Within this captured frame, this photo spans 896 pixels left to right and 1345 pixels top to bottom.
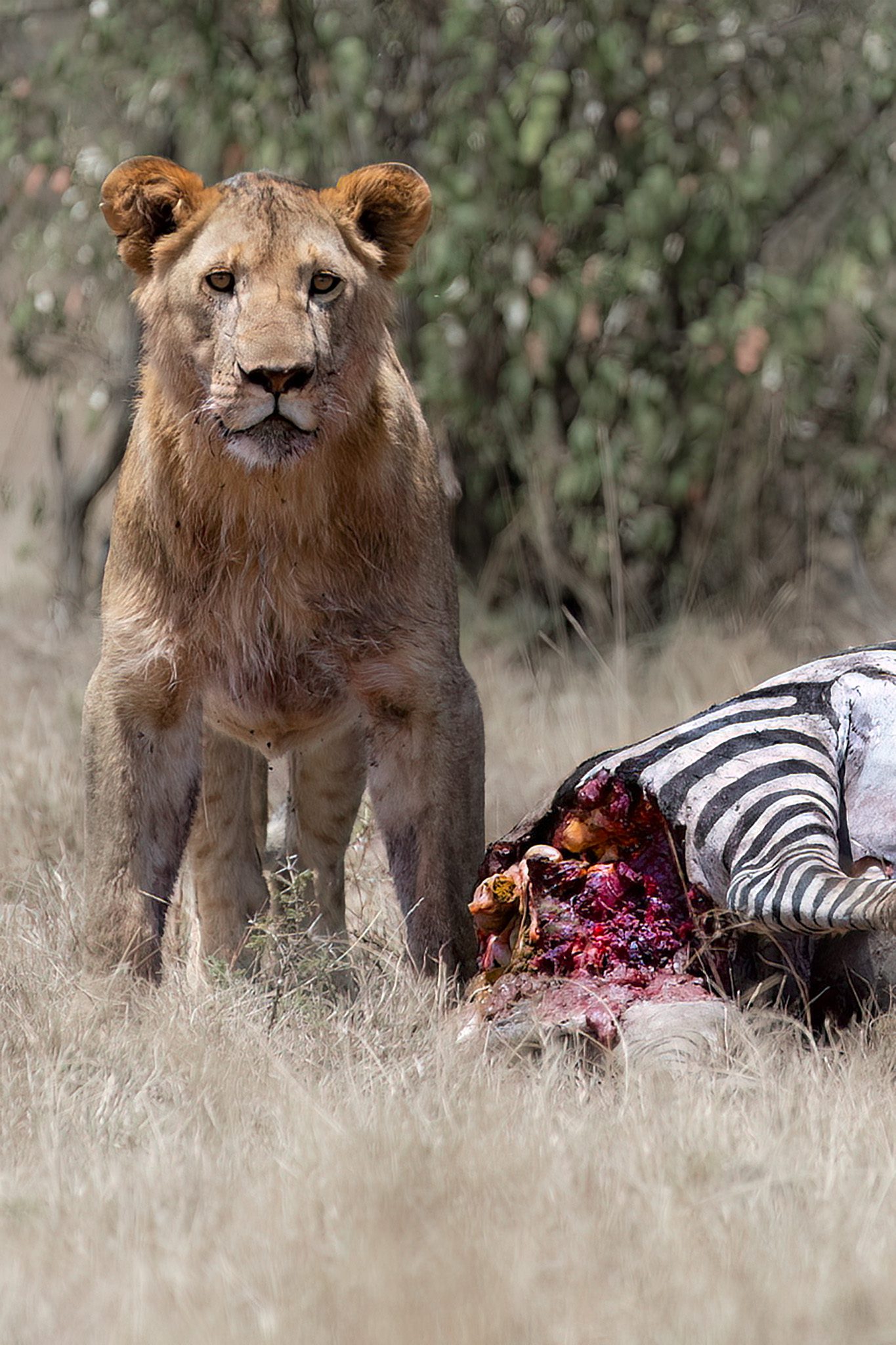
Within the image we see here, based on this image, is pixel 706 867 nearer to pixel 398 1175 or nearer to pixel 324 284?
pixel 398 1175

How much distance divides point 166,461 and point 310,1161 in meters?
1.62

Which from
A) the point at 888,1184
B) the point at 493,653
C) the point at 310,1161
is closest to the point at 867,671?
the point at 888,1184

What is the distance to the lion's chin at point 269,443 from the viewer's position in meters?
3.36

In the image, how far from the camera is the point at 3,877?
452 centimetres

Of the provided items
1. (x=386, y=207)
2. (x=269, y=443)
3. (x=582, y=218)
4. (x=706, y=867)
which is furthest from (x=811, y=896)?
(x=582, y=218)

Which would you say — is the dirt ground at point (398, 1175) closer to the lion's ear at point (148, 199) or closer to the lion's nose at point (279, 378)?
the lion's nose at point (279, 378)

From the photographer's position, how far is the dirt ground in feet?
6.76

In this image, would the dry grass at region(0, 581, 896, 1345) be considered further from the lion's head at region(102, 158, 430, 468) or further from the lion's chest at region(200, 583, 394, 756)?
the lion's head at region(102, 158, 430, 468)

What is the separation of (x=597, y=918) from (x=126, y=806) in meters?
1.01

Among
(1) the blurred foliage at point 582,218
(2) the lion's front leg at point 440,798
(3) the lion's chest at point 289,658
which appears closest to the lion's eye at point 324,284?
(3) the lion's chest at point 289,658

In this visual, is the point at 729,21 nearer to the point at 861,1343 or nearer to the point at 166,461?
the point at 166,461

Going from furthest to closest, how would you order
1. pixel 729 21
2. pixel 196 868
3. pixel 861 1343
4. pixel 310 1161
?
pixel 729 21, pixel 196 868, pixel 310 1161, pixel 861 1343

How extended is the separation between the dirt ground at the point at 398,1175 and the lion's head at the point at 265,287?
41.6 inches

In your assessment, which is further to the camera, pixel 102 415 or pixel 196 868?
pixel 102 415
